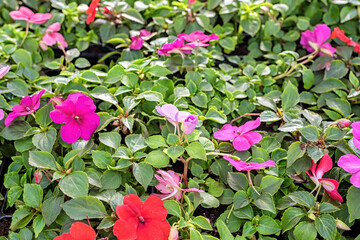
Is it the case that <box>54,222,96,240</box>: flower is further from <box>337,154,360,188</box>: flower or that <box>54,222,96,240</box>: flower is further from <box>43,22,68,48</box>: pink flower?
<box>43,22,68,48</box>: pink flower

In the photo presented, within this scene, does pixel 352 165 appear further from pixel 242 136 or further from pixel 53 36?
pixel 53 36

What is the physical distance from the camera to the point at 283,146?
1336 mm

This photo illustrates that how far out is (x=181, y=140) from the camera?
3.87ft

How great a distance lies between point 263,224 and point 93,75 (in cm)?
74

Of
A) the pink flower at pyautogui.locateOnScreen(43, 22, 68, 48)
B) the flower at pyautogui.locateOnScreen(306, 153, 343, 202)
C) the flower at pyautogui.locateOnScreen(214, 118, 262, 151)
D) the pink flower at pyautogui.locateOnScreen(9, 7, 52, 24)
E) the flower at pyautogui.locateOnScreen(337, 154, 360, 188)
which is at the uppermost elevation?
the pink flower at pyautogui.locateOnScreen(9, 7, 52, 24)

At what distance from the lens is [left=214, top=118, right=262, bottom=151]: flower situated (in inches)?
48.0

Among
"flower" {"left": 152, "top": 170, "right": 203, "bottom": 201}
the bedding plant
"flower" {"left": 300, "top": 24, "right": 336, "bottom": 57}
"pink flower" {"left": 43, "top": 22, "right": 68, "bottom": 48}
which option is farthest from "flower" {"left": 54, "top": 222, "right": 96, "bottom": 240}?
"flower" {"left": 300, "top": 24, "right": 336, "bottom": 57}

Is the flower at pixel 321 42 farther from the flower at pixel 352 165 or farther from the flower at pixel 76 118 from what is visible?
the flower at pixel 76 118

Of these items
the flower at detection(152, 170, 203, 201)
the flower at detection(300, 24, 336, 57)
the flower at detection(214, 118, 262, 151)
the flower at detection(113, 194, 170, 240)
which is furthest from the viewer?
the flower at detection(300, 24, 336, 57)

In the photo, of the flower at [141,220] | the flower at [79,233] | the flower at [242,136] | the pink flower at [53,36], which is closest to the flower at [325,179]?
the flower at [242,136]

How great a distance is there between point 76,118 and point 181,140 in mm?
306

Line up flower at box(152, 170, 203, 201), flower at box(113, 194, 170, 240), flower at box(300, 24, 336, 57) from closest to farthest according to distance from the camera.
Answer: flower at box(113, 194, 170, 240)
flower at box(152, 170, 203, 201)
flower at box(300, 24, 336, 57)

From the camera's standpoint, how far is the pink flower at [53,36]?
1733 millimetres

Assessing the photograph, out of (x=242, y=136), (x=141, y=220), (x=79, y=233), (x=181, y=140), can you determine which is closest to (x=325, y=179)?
(x=242, y=136)
